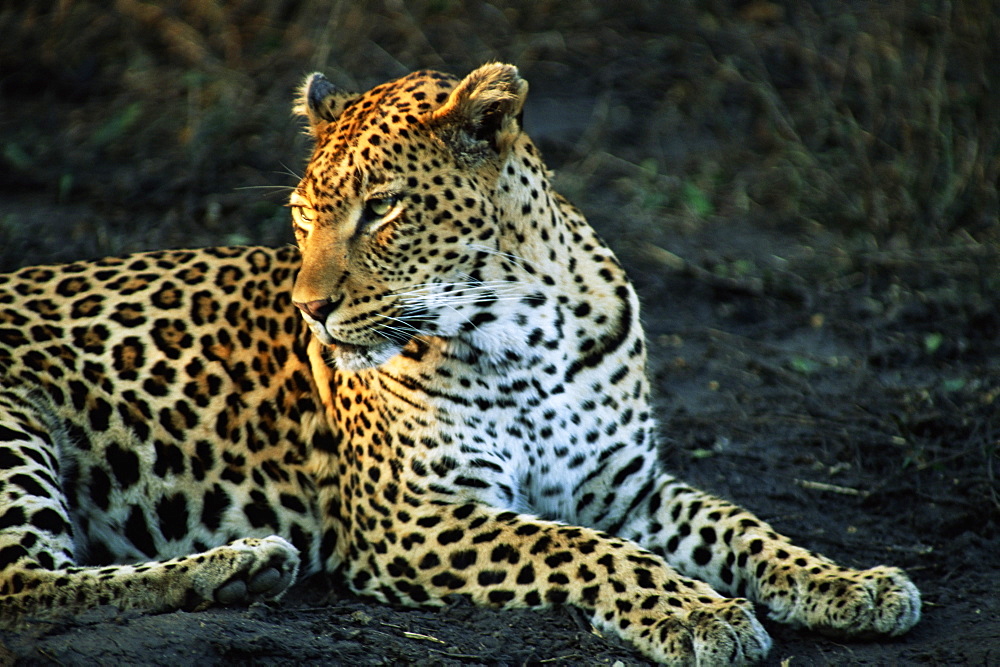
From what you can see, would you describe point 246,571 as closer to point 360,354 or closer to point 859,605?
point 360,354

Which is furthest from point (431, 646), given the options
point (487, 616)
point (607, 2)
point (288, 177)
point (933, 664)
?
point (607, 2)

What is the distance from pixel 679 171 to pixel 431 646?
674 cm

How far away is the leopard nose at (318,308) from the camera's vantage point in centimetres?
468

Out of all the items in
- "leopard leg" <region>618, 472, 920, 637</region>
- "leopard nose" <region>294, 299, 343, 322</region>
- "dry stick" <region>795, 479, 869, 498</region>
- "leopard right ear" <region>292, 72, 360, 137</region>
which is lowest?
"dry stick" <region>795, 479, 869, 498</region>

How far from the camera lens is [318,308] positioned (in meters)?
4.70

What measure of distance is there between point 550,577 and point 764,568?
1.01 m

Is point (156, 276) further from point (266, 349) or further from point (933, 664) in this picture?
point (933, 664)

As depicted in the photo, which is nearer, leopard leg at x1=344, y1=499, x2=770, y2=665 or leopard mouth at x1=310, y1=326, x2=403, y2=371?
leopard leg at x1=344, y1=499, x2=770, y2=665

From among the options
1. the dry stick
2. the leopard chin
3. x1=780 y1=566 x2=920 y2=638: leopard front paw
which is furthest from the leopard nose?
the dry stick

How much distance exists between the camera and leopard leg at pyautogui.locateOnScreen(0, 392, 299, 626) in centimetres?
454

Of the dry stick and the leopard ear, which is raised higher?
the leopard ear

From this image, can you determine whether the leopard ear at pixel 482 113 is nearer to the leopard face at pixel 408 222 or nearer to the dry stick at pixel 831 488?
the leopard face at pixel 408 222

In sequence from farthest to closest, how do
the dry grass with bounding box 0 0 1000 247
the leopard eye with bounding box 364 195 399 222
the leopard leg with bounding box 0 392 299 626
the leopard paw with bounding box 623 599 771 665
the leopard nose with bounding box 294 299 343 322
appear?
the dry grass with bounding box 0 0 1000 247, the leopard eye with bounding box 364 195 399 222, the leopard nose with bounding box 294 299 343 322, the leopard leg with bounding box 0 392 299 626, the leopard paw with bounding box 623 599 771 665

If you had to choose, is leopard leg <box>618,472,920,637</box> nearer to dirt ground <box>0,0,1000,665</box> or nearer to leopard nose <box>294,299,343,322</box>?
dirt ground <box>0,0,1000,665</box>
